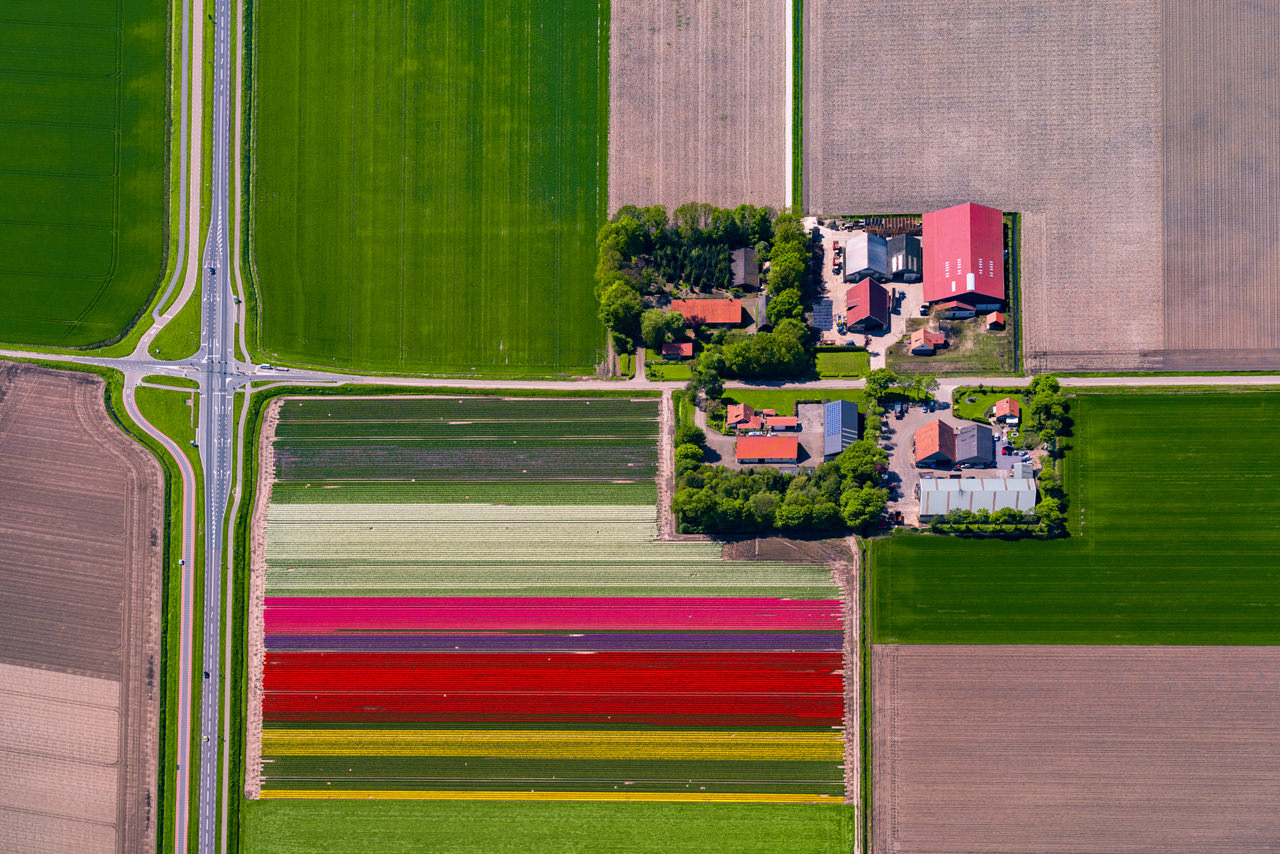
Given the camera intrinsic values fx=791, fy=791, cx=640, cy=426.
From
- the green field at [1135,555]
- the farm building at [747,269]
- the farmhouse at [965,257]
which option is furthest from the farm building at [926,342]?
the farm building at [747,269]

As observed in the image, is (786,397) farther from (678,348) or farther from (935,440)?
(935,440)

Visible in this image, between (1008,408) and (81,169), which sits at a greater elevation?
(81,169)

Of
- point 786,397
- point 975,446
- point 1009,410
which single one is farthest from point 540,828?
point 1009,410

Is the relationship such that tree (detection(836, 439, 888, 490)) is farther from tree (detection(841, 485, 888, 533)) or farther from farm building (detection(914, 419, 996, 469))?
farm building (detection(914, 419, 996, 469))

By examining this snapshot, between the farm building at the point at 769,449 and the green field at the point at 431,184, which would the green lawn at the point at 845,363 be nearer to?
the farm building at the point at 769,449

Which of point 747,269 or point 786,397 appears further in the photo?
point 747,269

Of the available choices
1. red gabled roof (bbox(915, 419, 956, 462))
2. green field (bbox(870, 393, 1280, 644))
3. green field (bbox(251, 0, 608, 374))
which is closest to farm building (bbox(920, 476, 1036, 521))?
red gabled roof (bbox(915, 419, 956, 462))

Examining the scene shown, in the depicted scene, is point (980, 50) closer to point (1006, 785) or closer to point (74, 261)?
point (1006, 785)
